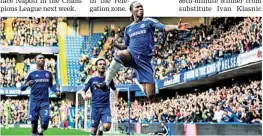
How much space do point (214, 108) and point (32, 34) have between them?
55.2ft

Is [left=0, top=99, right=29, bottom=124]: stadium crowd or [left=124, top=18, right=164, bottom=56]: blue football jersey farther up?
[left=124, top=18, right=164, bottom=56]: blue football jersey

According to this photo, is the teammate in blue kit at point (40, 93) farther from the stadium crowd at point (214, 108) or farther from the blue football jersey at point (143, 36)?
the stadium crowd at point (214, 108)

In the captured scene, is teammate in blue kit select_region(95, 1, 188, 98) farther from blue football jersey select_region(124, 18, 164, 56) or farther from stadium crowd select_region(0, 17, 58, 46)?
stadium crowd select_region(0, 17, 58, 46)

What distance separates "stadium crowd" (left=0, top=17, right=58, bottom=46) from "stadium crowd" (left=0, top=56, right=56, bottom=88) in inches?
35.8

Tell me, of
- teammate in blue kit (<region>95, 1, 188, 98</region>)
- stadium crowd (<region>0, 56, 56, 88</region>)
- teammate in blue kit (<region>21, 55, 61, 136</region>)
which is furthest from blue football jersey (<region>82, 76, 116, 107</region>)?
stadium crowd (<region>0, 56, 56, 88</region>)

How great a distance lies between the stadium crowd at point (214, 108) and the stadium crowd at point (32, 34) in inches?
370

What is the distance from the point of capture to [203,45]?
21.1 meters

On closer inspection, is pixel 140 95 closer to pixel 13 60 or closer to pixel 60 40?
pixel 60 40

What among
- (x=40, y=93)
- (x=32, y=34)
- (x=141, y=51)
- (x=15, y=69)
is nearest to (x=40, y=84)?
(x=40, y=93)

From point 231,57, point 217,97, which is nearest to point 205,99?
point 217,97

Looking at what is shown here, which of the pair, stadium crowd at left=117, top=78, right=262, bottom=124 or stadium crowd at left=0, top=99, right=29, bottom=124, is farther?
stadium crowd at left=0, top=99, right=29, bottom=124

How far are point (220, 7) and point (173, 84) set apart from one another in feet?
34.4

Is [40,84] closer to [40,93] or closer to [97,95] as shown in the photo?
[40,93]

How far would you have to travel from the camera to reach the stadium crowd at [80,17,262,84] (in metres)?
16.3
